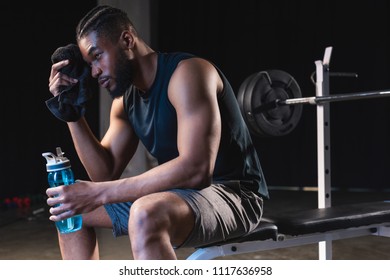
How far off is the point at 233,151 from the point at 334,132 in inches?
176

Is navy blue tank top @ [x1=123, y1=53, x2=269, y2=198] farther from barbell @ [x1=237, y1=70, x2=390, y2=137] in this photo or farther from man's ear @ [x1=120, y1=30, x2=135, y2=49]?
barbell @ [x1=237, y1=70, x2=390, y2=137]

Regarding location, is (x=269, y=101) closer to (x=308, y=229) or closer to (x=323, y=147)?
(x=323, y=147)

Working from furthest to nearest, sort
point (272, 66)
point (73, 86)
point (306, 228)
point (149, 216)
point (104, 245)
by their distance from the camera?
point (272, 66) < point (104, 245) < point (306, 228) < point (73, 86) < point (149, 216)

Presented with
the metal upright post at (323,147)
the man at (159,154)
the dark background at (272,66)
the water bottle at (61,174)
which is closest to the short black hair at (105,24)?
the man at (159,154)

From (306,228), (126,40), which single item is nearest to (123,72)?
(126,40)

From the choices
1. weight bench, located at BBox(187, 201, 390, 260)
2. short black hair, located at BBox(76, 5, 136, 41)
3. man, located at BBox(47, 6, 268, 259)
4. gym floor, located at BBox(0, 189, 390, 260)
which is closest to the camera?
man, located at BBox(47, 6, 268, 259)

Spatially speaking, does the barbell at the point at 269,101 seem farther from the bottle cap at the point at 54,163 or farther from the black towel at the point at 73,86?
the bottle cap at the point at 54,163

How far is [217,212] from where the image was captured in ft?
5.21

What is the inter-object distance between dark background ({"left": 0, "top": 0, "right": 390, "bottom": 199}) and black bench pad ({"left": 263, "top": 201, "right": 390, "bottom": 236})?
3.56 m

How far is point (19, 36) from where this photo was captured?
18.5 ft

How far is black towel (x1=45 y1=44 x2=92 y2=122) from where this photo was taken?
5.69 ft

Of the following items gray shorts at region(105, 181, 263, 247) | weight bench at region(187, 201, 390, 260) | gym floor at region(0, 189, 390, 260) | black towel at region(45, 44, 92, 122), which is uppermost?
black towel at region(45, 44, 92, 122)

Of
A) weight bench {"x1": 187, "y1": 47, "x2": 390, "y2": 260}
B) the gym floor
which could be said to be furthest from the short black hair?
the gym floor

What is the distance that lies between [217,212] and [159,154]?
0.92 feet
